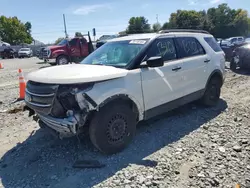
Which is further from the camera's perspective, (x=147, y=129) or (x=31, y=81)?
(x=147, y=129)

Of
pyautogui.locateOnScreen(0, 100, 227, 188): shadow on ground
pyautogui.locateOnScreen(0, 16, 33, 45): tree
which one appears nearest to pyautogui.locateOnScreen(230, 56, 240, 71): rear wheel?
pyautogui.locateOnScreen(0, 100, 227, 188): shadow on ground

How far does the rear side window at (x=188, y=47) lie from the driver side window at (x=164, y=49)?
0.20 m

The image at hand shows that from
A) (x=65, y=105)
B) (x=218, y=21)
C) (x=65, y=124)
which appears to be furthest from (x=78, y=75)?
(x=218, y=21)

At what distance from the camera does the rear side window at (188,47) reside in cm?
464

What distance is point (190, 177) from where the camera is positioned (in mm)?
3062

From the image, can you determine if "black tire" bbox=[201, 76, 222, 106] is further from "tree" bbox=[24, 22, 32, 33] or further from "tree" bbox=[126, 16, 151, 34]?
"tree" bbox=[24, 22, 32, 33]

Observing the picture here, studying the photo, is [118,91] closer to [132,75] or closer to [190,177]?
[132,75]

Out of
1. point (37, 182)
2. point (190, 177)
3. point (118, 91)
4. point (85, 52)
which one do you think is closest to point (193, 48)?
point (118, 91)

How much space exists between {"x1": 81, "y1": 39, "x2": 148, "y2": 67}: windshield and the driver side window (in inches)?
7.8

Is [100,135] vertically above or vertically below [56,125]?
below

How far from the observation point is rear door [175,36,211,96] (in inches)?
182

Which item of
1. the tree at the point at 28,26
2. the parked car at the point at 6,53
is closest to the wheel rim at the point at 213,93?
the parked car at the point at 6,53

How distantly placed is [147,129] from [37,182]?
2214mm

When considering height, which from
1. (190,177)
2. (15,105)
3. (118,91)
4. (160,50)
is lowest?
(190,177)
